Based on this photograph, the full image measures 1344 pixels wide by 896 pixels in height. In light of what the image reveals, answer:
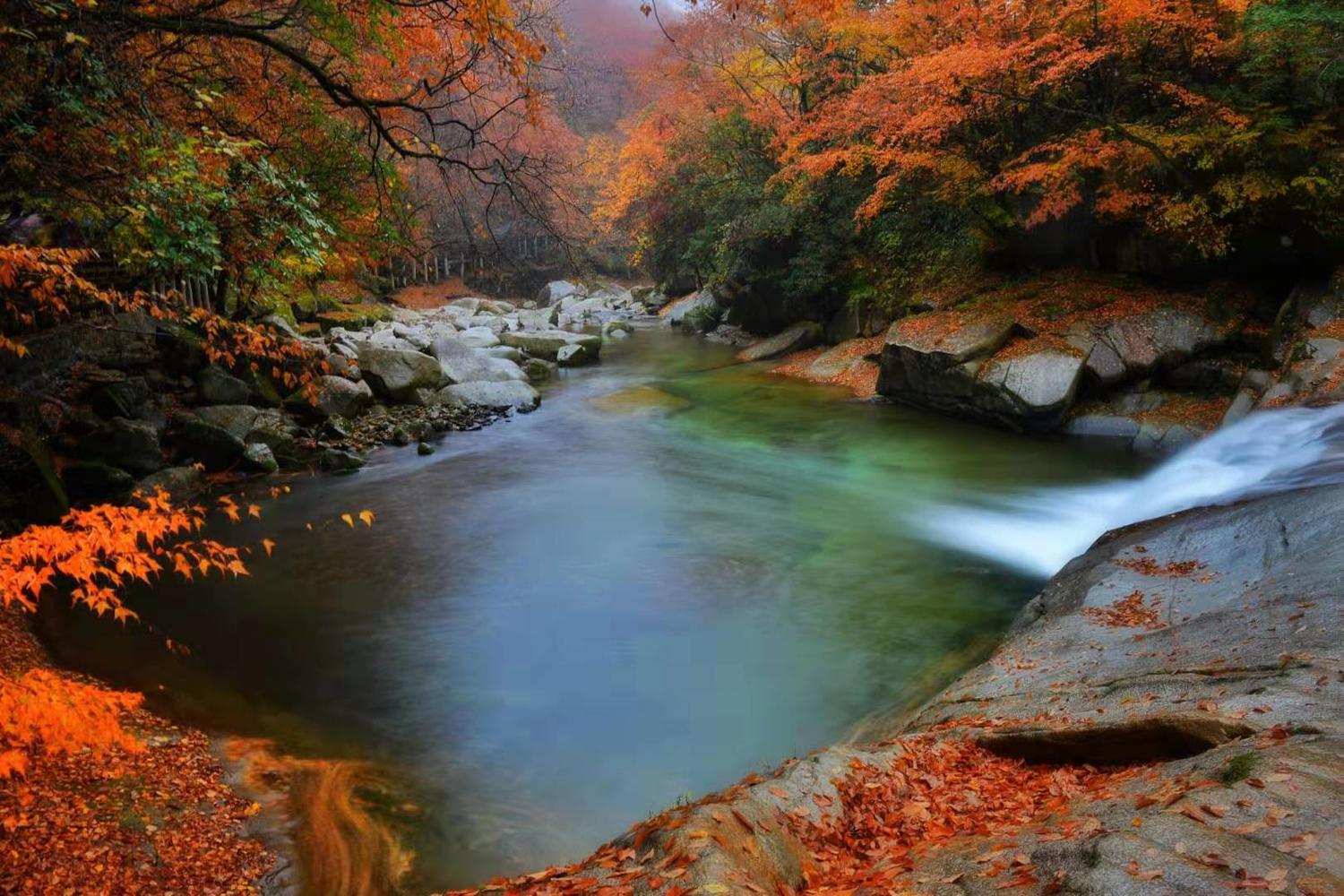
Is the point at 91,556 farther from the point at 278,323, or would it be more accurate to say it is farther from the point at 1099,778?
the point at 278,323

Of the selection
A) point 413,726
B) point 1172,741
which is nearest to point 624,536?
point 413,726

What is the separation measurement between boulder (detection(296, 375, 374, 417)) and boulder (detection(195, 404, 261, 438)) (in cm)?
103

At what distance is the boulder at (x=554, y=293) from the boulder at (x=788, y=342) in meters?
19.7

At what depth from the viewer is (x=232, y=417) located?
11.0m

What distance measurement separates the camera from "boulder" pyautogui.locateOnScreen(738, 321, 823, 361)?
2122 cm

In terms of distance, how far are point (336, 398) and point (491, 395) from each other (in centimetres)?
358

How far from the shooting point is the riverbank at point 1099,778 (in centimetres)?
221

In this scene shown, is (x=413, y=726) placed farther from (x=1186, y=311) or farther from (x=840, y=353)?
(x=840, y=353)

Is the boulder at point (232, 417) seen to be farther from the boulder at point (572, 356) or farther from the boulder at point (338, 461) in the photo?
the boulder at point (572, 356)

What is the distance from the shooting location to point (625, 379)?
65.3 ft

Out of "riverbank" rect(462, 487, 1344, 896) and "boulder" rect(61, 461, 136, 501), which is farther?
"boulder" rect(61, 461, 136, 501)

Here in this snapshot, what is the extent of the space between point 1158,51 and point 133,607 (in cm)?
1614

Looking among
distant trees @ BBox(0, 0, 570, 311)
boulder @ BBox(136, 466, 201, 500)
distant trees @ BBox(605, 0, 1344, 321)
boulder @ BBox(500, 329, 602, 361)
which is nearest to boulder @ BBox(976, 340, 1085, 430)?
distant trees @ BBox(605, 0, 1344, 321)

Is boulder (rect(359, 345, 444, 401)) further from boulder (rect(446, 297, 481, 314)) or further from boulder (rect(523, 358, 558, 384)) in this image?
boulder (rect(446, 297, 481, 314))
